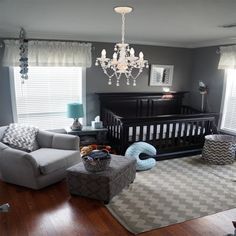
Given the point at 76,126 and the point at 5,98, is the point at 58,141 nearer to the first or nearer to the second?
the point at 76,126

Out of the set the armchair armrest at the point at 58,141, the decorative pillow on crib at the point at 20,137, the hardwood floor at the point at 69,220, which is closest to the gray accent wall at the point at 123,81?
the decorative pillow on crib at the point at 20,137

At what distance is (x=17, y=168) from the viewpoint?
3184 millimetres

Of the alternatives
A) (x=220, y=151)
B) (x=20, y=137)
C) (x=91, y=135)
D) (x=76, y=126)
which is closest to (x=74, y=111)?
(x=76, y=126)

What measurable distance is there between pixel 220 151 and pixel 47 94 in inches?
133

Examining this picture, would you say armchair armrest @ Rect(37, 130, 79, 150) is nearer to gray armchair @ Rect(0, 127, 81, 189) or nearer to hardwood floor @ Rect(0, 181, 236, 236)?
gray armchair @ Rect(0, 127, 81, 189)

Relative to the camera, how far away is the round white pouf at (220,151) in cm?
423

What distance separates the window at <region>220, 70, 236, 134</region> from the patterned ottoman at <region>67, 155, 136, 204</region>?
9.00ft

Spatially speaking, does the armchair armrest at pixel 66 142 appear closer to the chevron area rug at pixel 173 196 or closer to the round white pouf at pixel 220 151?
the chevron area rug at pixel 173 196

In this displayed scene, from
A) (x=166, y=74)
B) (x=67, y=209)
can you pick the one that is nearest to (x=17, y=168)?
(x=67, y=209)

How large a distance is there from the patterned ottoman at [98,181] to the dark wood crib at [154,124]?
112 cm

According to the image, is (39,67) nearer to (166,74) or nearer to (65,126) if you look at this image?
(65,126)

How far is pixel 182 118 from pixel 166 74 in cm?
142

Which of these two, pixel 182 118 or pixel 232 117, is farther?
pixel 232 117

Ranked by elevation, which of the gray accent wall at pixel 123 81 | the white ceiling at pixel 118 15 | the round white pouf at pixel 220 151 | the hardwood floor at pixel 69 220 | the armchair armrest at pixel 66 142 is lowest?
the hardwood floor at pixel 69 220
